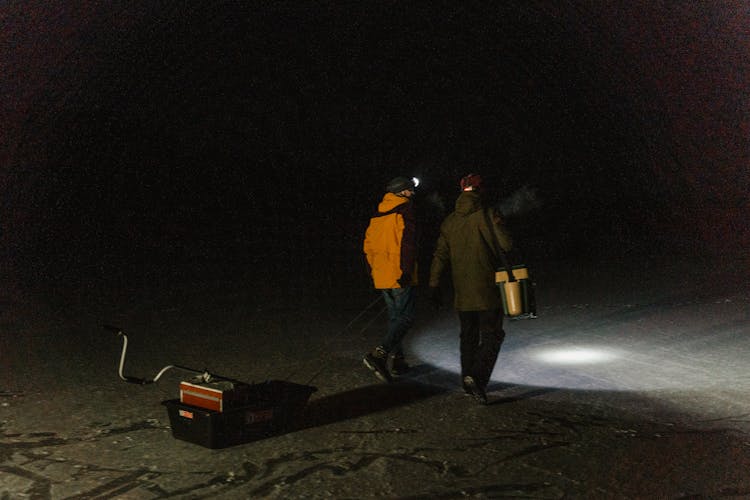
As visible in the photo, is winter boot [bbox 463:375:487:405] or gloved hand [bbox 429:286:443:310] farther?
gloved hand [bbox 429:286:443:310]

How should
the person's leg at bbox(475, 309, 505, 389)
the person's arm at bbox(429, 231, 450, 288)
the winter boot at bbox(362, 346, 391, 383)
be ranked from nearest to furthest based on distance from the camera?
the person's leg at bbox(475, 309, 505, 389) → the person's arm at bbox(429, 231, 450, 288) → the winter boot at bbox(362, 346, 391, 383)

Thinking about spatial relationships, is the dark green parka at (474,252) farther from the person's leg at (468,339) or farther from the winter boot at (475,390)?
the winter boot at (475,390)

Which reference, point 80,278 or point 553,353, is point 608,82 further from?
point 553,353

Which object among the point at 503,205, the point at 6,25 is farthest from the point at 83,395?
the point at 503,205

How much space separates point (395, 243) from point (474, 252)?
94 centimetres

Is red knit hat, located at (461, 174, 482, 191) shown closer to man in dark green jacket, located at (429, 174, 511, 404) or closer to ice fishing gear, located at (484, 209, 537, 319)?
man in dark green jacket, located at (429, 174, 511, 404)

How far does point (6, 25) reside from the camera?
87.6 ft

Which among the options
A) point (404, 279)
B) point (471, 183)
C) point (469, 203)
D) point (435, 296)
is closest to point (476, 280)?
point (435, 296)

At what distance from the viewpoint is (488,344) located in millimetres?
7184

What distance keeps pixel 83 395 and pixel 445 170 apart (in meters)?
43.1

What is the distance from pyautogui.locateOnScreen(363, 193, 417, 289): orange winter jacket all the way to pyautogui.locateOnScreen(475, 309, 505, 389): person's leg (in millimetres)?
986

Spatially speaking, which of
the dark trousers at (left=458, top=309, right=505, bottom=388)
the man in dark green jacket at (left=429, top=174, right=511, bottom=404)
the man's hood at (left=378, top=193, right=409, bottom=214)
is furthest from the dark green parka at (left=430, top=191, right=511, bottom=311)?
A: the man's hood at (left=378, top=193, right=409, bottom=214)

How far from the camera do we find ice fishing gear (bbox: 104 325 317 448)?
19.1ft

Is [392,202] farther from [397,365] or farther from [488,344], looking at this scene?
[488,344]
